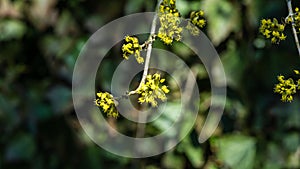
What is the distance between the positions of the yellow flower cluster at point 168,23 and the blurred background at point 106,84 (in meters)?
0.50

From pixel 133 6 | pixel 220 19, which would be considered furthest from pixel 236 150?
pixel 133 6

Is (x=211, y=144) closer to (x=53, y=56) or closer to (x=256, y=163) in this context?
(x=256, y=163)

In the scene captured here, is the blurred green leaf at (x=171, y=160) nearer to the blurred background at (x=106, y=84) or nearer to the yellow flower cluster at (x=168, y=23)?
the blurred background at (x=106, y=84)

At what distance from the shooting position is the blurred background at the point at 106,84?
1.51 m

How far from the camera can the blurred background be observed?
151cm

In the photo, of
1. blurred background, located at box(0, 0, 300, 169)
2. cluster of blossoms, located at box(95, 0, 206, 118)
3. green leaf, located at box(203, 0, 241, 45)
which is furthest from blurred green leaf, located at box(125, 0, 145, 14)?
cluster of blossoms, located at box(95, 0, 206, 118)

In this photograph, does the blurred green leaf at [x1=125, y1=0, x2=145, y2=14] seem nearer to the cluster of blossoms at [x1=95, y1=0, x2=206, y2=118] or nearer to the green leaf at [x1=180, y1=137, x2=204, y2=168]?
the green leaf at [x1=180, y1=137, x2=204, y2=168]

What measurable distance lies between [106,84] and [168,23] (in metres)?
0.80

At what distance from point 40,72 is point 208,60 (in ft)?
1.87

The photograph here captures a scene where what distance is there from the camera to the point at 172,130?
5.03 feet

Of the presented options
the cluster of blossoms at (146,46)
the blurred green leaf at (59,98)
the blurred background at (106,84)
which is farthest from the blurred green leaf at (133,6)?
the cluster of blossoms at (146,46)

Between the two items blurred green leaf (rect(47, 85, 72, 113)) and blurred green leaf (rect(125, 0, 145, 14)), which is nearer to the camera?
blurred green leaf (rect(125, 0, 145, 14))

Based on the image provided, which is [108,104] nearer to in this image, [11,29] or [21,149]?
[21,149]

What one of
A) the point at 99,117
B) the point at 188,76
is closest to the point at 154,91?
the point at 188,76
